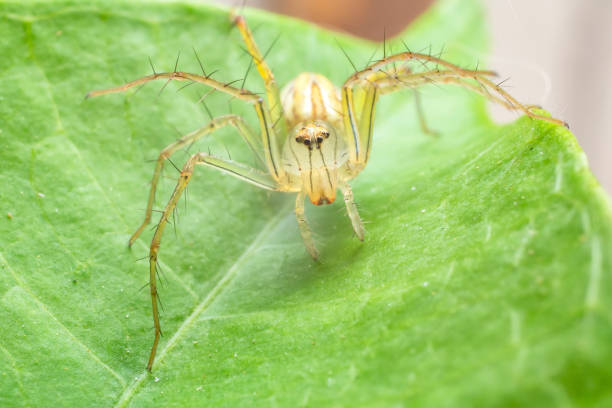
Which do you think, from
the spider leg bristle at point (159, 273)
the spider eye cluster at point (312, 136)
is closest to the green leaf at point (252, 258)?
the spider leg bristle at point (159, 273)

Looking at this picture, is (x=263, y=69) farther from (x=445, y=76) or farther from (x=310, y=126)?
(x=445, y=76)

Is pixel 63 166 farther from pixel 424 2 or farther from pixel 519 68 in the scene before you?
pixel 424 2

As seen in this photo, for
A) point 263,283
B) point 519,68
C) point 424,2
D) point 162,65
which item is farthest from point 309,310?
point 424,2

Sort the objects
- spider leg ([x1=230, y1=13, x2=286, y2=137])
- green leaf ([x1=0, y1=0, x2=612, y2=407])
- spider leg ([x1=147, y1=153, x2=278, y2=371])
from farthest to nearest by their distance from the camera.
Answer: spider leg ([x1=230, y1=13, x2=286, y2=137]), spider leg ([x1=147, y1=153, x2=278, y2=371]), green leaf ([x1=0, y1=0, x2=612, y2=407])

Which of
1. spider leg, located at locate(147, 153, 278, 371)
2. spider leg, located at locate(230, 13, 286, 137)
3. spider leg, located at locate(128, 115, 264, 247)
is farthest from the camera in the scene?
spider leg, located at locate(230, 13, 286, 137)

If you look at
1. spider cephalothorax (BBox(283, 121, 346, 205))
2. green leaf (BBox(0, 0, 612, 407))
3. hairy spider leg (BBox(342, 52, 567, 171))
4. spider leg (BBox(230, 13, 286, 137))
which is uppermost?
spider leg (BBox(230, 13, 286, 137))

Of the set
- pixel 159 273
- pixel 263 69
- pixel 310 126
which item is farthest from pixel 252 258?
pixel 263 69

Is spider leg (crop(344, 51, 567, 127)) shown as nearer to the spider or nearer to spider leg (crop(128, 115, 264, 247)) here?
the spider

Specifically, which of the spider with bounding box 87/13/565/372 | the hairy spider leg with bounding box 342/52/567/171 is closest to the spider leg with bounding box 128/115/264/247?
the spider with bounding box 87/13/565/372
